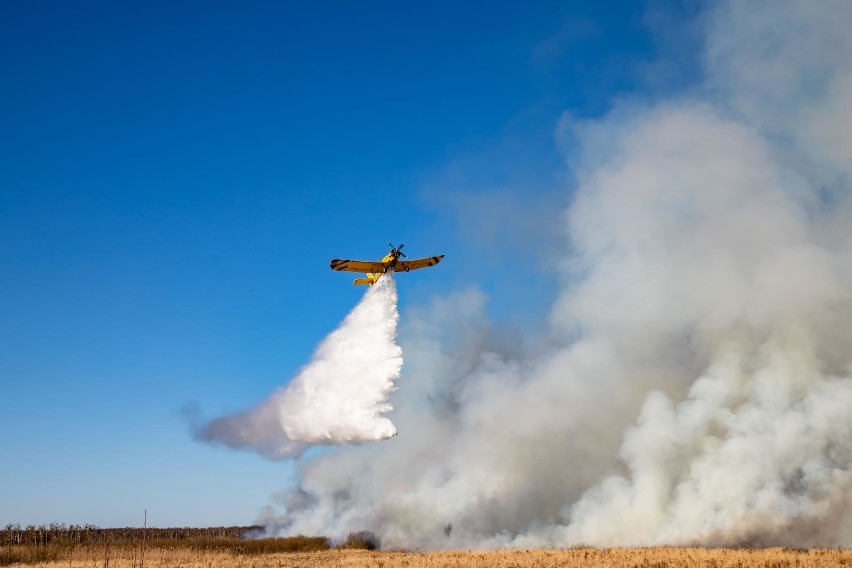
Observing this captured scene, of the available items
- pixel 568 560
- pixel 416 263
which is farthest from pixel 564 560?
pixel 416 263

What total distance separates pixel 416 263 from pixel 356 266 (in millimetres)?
6157

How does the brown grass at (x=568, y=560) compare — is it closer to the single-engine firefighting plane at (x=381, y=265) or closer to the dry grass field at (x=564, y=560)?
the dry grass field at (x=564, y=560)

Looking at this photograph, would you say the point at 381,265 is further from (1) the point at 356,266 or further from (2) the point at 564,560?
(2) the point at 564,560

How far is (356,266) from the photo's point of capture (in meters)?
72.7

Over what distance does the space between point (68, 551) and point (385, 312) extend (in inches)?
1663

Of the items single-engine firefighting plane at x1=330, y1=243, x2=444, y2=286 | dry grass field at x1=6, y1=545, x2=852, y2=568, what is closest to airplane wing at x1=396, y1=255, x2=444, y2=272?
single-engine firefighting plane at x1=330, y1=243, x2=444, y2=286

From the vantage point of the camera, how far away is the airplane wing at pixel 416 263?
73938 mm

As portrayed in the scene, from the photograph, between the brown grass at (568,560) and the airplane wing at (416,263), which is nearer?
the brown grass at (568,560)

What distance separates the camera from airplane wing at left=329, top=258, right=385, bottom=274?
71750 mm

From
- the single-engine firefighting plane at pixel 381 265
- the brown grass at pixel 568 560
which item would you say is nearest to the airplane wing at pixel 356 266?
the single-engine firefighting plane at pixel 381 265

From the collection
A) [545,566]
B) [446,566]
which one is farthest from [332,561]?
[545,566]

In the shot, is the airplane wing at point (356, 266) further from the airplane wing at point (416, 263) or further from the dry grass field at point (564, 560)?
the dry grass field at point (564, 560)

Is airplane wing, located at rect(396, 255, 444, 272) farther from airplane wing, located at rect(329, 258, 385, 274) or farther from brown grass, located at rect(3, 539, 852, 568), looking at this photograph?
brown grass, located at rect(3, 539, 852, 568)

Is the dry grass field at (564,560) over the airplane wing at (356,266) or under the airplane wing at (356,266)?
under
